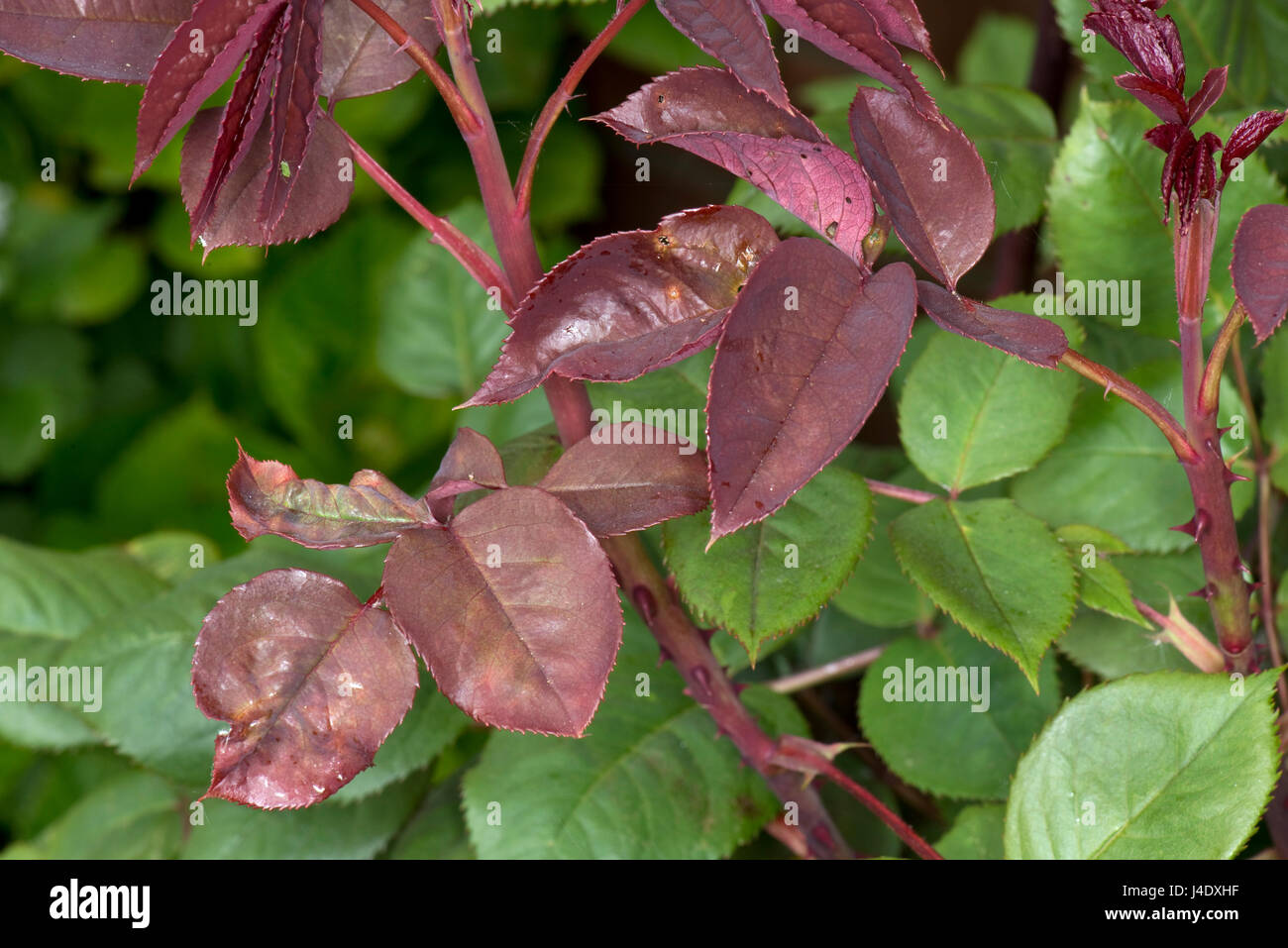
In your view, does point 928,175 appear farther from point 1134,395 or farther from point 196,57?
point 196,57

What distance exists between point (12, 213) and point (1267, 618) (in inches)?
51.3

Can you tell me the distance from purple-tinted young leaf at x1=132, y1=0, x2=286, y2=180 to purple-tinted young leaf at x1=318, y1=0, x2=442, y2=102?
0.09 meters

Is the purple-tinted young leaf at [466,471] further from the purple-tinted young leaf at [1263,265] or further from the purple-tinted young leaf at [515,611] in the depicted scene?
the purple-tinted young leaf at [1263,265]

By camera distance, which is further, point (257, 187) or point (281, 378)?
point (281, 378)

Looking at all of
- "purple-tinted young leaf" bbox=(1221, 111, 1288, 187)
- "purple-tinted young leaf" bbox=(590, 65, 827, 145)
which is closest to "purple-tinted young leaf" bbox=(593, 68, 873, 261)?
"purple-tinted young leaf" bbox=(590, 65, 827, 145)

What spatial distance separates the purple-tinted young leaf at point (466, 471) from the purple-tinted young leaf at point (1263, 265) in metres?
0.22

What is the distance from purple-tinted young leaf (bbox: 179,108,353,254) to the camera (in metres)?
0.35

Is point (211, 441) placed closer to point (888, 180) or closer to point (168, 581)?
point (168, 581)

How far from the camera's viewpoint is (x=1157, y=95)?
322 mm

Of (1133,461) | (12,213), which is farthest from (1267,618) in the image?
(12,213)

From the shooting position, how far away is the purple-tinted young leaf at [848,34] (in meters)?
0.31

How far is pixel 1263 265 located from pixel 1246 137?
1.6 inches

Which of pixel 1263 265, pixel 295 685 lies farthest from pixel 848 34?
pixel 295 685

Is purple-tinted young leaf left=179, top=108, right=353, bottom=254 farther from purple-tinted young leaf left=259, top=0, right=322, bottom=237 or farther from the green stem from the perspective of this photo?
the green stem
